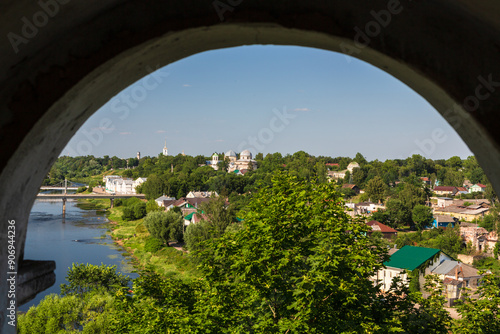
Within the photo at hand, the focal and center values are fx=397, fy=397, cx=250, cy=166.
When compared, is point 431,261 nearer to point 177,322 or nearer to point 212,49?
point 177,322

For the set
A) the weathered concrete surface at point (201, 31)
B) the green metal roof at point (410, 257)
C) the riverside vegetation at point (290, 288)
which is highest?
the weathered concrete surface at point (201, 31)

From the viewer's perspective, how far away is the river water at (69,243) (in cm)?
3155

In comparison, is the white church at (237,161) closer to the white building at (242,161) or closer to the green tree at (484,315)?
the white building at (242,161)

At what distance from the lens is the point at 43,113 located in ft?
3.87

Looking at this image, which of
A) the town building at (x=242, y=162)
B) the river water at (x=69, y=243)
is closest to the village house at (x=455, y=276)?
the river water at (x=69, y=243)

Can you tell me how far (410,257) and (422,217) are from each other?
87.7 feet

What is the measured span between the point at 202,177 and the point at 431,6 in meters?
77.7

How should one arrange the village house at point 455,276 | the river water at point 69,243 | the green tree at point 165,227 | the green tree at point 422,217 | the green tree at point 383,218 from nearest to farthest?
1. the village house at point 455,276
2. the river water at point 69,243
3. the green tree at point 165,227
4. the green tree at point 383,218
5. the green tree at point 422,217

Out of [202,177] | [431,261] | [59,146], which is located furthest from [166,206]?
[59,146]

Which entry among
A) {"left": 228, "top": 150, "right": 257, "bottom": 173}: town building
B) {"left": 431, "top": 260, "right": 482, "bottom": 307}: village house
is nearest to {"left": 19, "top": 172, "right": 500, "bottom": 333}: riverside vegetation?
{"left": 431, "top": 260, "right": 482, "bottom": 307}: village house

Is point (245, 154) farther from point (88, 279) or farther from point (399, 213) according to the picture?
point (88, 279)

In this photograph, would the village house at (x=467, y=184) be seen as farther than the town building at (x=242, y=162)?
No

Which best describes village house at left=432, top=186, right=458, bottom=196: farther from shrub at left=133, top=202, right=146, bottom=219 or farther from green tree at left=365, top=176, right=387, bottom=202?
shrub at left=133, top=202, right=146, bottom=219

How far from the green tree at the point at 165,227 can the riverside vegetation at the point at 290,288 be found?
95.4 ft
